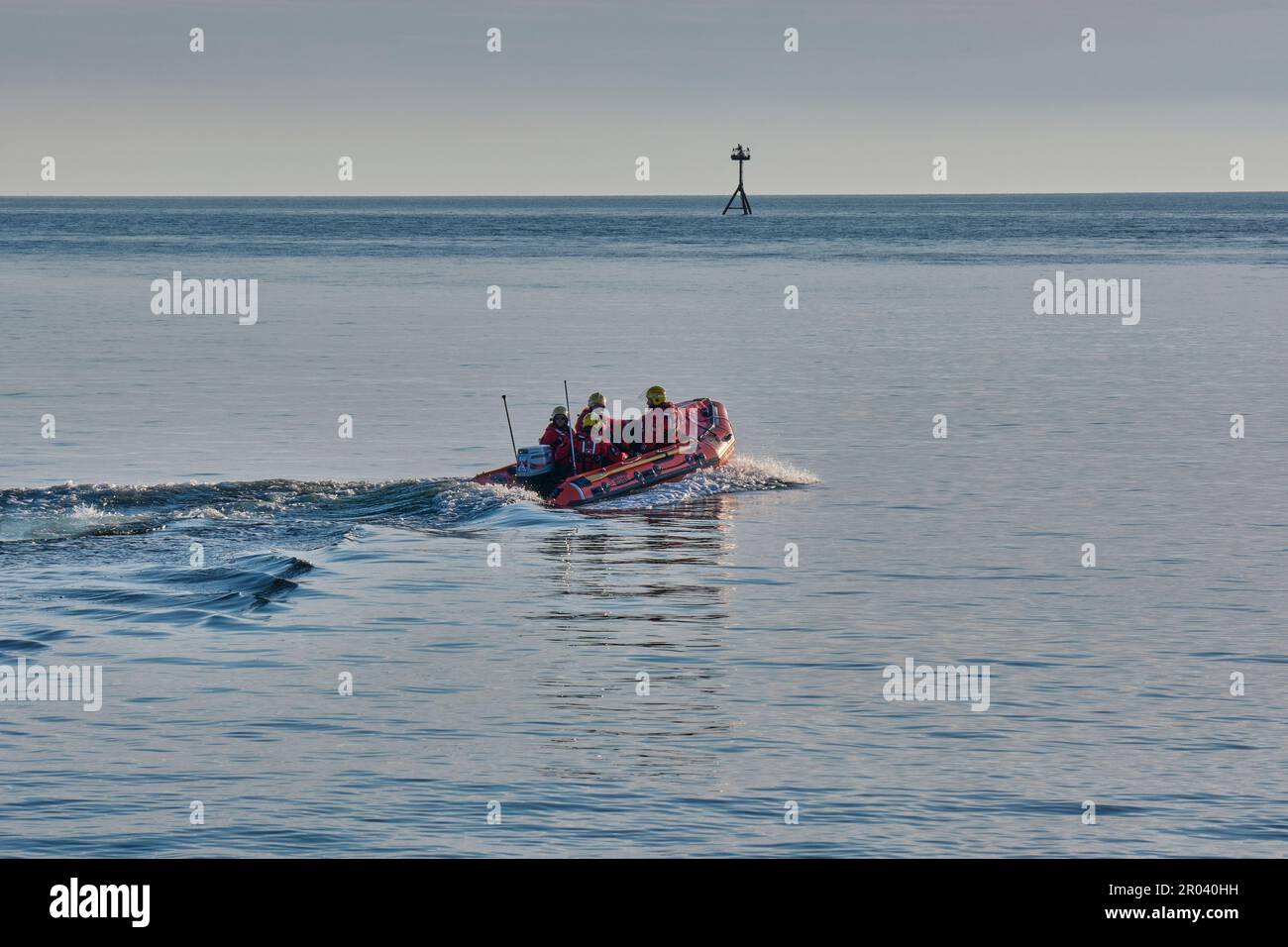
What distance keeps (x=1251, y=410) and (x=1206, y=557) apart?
649 inches

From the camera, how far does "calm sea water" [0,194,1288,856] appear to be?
470 inches

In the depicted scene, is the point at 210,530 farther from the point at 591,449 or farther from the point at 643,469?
the point at 643,469

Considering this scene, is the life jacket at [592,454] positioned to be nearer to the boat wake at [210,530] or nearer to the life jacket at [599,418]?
the life jacket at [599,418]

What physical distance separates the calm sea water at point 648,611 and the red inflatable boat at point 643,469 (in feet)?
1.34

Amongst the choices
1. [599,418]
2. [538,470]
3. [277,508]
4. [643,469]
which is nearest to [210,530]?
[277,508]

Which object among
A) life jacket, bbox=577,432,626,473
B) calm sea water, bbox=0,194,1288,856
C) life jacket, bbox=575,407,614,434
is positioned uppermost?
life jacket, bbox=575,407,614,434

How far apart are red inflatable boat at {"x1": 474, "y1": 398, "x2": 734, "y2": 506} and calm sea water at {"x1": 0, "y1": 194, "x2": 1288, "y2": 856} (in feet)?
1.34

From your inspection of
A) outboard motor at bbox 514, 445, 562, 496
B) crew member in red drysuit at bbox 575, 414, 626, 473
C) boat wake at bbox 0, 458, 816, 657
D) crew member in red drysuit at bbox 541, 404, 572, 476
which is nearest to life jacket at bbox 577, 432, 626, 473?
crew member in red drysuit at bbox 575, 414, 626, 473

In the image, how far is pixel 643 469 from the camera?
26.4 metres

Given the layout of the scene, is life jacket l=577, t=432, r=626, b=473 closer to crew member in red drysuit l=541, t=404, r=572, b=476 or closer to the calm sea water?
crew member in red drysuit l=541, t=404, r=572, b=476

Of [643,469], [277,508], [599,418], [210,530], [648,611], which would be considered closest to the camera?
[648,611]

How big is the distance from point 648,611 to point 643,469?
825 cm

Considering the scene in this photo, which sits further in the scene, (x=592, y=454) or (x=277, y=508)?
(x=592, y=454)

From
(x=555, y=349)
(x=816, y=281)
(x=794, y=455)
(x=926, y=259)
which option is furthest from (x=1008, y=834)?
(x=926, y=259)
